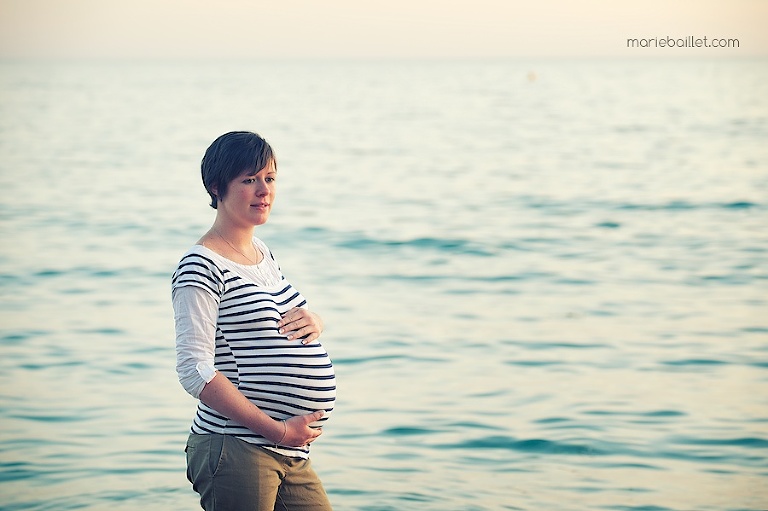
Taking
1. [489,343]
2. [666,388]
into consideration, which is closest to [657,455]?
[666,388]

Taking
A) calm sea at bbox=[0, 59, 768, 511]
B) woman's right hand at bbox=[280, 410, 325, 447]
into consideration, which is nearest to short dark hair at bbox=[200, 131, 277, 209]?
woman's right hand at bbox=[280, 410, 325, 447]

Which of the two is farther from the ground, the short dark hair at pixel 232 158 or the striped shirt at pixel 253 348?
the short dark hair at pixel 232 158

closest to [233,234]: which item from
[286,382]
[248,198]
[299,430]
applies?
[248,198]

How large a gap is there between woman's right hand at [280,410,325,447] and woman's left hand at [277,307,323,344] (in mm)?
207

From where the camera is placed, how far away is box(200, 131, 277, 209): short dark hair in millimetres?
2869

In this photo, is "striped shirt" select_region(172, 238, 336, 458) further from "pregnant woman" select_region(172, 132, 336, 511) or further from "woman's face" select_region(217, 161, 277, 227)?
"woman's face" select_region(217, 161, 277, 227)

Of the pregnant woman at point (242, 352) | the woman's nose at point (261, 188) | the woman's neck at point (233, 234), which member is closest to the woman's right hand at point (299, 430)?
the pregnant woman at point (242, 352)

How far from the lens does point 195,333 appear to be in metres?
2.72

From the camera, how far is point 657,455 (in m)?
6.18

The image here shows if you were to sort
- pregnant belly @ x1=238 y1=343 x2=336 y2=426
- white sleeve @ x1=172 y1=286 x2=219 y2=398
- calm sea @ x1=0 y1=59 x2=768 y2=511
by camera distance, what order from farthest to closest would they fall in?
1. calm sea @ x1=0 y1=59 x2=768 y2=511
2. pregnant belly @ x1=238 y1=343 x2=336 y2=426
3. white sleeve @ x1=172 y1=286 x2=219 y2=398

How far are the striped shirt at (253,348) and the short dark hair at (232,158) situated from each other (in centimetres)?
22

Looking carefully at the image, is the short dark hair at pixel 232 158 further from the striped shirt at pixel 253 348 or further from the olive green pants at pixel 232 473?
the olive green pants at pixel 232 473

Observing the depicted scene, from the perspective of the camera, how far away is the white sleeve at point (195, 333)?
2717mm

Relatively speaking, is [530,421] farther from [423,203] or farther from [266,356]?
[423,203]
